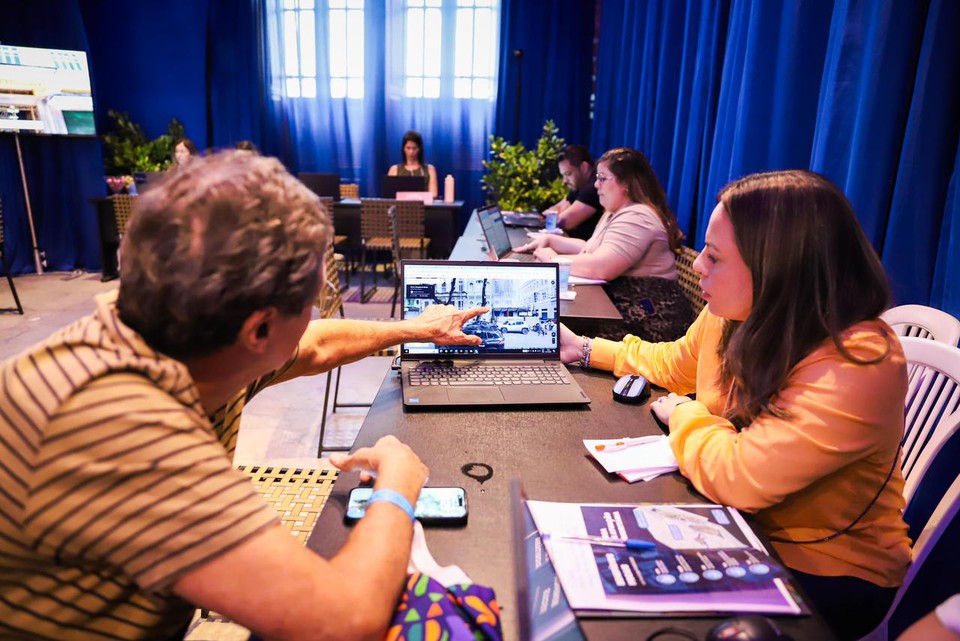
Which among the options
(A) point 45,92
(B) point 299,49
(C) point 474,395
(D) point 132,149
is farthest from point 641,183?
(A) point 45,92

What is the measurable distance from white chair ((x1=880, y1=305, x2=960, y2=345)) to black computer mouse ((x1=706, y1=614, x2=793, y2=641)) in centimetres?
84

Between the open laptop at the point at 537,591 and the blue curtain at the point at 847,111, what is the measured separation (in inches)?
43.7

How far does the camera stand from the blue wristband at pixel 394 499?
81 centimetres

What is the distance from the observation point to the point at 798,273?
1.01 m

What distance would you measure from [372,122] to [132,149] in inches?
95.3

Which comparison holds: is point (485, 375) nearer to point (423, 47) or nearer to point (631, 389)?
point (631, 389)

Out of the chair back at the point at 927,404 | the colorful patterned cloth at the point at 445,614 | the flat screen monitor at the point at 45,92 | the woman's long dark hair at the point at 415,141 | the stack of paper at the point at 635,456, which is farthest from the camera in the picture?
the woman's long dark hair at the point at 415,141

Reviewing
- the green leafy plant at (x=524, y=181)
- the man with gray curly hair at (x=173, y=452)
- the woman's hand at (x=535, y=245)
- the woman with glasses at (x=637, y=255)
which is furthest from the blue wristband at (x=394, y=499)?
the green leafy plant at (x=524, y=181)

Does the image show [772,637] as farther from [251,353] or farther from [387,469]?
[251,353]

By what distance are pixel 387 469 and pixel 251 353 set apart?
10.5 inches

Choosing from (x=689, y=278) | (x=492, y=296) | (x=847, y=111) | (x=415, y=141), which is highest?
(x=847, y=111)

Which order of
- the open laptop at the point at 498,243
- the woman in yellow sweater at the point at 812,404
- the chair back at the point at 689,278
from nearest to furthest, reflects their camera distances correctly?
1. the woman in yellow sweater at the point at 812,404
2. the chair back at the point at 689,278
3. the open laptop at the point at 498,243

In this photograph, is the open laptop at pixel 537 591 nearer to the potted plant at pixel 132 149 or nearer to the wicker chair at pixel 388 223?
the wicker chair at pixel 388 223

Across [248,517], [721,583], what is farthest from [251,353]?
[721,583]
